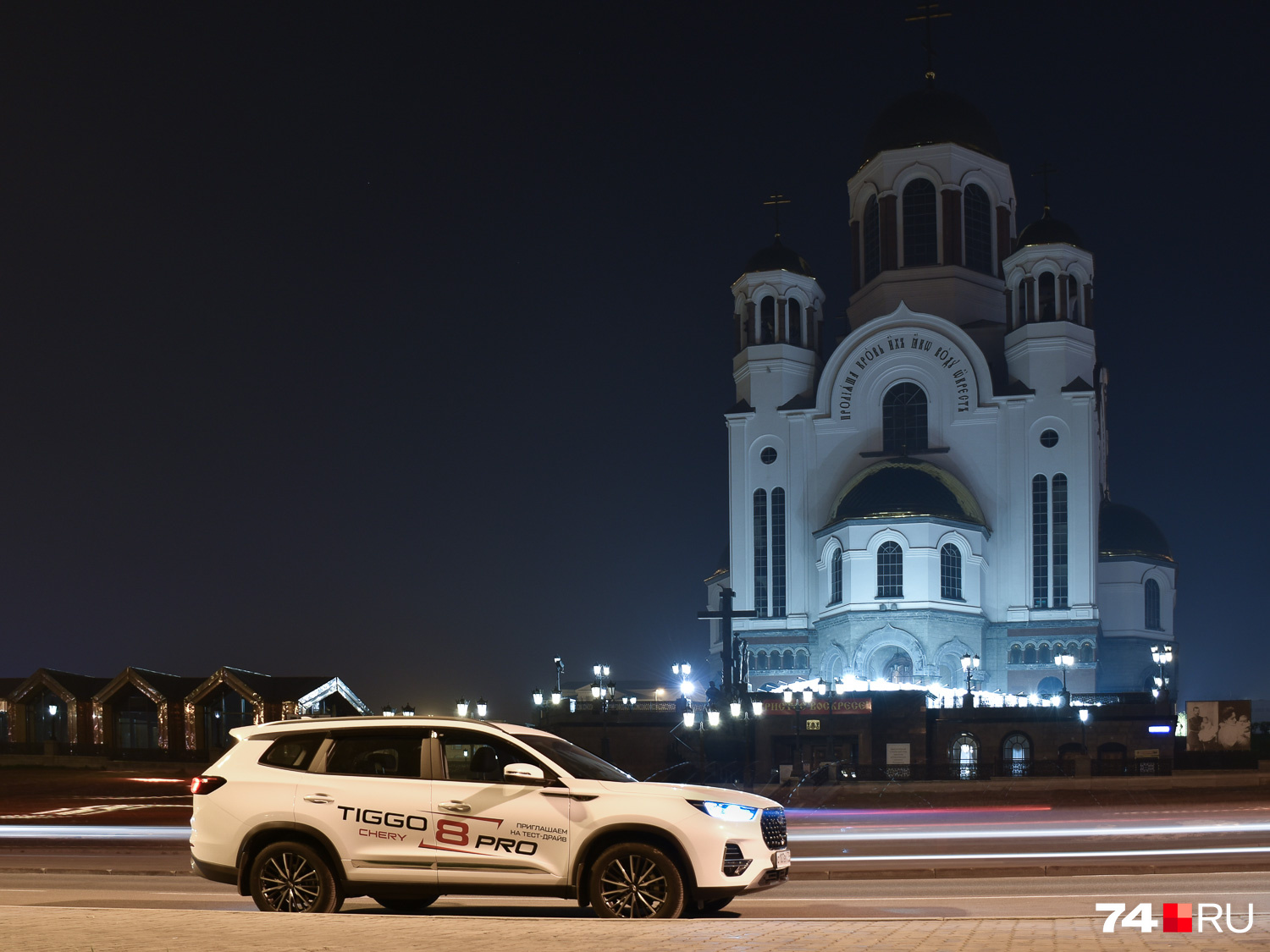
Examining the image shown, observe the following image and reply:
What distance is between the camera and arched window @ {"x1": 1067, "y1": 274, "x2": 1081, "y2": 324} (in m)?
74.3

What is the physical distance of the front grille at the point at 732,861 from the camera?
11477 millimetres

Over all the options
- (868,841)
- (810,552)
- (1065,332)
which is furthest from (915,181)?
(868,841)

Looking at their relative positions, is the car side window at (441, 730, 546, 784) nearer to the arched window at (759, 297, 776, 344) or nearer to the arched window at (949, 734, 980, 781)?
the arched window at (949, 734, 980, 781)

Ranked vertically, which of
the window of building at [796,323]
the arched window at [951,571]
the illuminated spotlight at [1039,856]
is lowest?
the illuminated spotlight at [1039,856]

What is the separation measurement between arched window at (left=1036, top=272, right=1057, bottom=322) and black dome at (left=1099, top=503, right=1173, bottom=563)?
38.5 ft

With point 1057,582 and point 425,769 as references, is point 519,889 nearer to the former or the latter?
point 425,769

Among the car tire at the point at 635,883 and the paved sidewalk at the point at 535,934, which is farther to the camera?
the car tire at the point at 635,883

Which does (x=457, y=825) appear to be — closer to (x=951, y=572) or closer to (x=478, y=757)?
(x=478, y=757)

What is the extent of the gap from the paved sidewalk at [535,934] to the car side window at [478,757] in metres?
1.62

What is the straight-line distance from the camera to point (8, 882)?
1728cm

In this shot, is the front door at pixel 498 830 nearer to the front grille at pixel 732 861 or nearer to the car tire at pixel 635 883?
the car tire at pixel 635 883

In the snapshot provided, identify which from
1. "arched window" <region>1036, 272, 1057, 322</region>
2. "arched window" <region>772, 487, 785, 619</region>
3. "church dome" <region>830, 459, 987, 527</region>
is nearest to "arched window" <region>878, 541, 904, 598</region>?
"church dome" <region>830, 459, 987, 527</region>

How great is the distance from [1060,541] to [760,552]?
14288 millimetres

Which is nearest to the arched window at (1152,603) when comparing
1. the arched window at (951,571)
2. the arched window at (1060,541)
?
the arched window at (1060,541)
